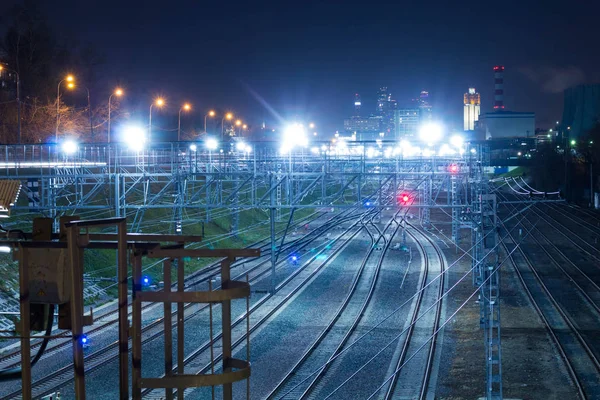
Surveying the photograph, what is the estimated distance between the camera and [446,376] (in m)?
11.8

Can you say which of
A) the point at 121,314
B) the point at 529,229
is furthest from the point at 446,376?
the point at 529,229

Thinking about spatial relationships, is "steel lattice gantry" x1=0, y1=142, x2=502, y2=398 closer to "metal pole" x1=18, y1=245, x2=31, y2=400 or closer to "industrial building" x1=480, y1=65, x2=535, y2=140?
"metal pole" x1=18, y1=245, x2=31, y2=400

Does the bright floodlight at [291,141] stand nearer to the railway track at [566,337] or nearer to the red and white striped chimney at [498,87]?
the railway track at [566,337]

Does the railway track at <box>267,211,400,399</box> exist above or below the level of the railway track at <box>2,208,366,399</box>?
below

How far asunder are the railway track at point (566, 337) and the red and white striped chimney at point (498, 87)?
86965 millimetres

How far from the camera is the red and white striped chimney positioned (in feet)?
347

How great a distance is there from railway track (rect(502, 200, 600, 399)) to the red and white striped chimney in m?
87.0

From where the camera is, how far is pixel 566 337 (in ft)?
47.3

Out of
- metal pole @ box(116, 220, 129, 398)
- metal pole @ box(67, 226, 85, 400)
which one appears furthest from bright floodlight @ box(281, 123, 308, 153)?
metal pole @ box(67, 226, 85, 400)

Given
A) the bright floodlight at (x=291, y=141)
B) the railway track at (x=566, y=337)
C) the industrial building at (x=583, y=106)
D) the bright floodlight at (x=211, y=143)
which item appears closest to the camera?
the railway track at (x=566, y=337)

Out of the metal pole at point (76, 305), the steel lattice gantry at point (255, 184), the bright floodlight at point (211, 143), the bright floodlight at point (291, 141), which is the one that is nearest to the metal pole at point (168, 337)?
the metal pole at point (76, 305)

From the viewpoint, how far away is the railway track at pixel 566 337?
38.0 feet

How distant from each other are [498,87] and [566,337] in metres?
98.9

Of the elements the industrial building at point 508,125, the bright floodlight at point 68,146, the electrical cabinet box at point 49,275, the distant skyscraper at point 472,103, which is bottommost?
the electrical cabinet box at point 49,275
